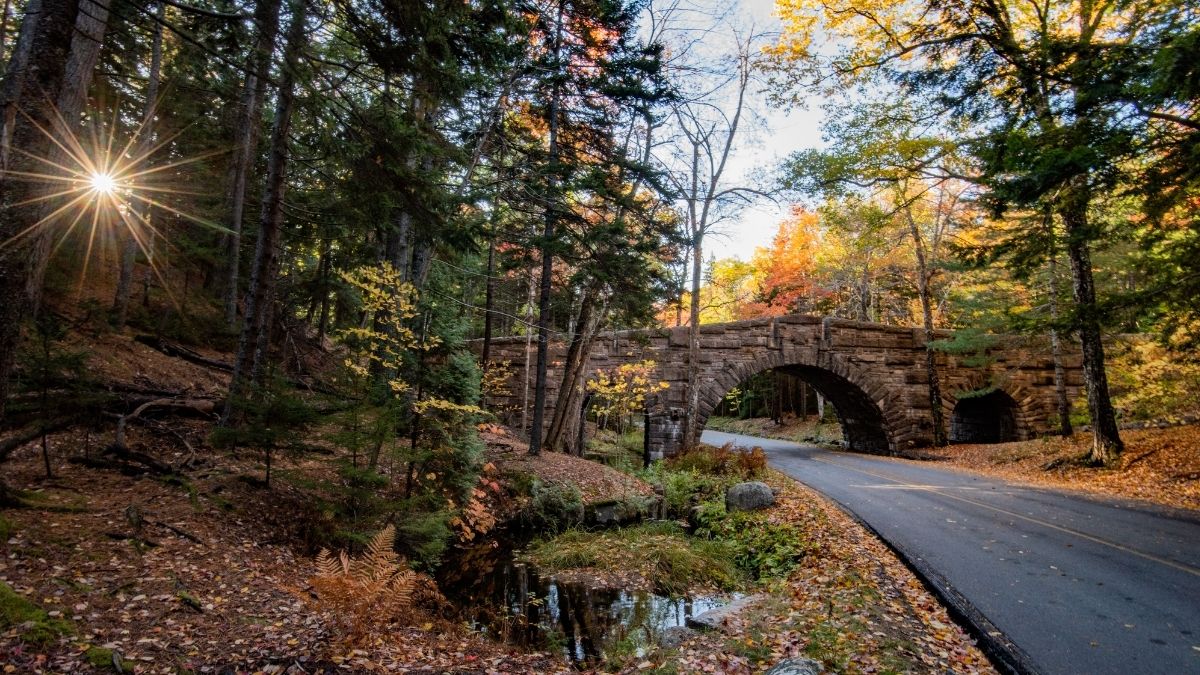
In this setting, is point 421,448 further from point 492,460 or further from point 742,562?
point 742,562

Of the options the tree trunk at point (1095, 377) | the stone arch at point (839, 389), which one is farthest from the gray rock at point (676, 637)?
the stone arch at point (839, 389)

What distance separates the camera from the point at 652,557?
26.8 feet

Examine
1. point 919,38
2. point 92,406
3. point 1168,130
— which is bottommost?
point 92,406

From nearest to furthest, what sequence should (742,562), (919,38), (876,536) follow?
(876,536) < (742,562) < (919,38)

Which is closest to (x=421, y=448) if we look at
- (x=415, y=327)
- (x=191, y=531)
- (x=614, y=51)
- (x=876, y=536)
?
(x=415, y=327)

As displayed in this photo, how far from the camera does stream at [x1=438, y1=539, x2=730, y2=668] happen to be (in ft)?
18.2

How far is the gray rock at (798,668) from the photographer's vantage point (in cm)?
366

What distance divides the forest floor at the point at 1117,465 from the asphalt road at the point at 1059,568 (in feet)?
3.76

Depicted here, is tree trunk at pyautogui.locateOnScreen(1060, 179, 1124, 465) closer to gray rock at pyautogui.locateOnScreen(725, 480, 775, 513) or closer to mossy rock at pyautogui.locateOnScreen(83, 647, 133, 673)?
gray rock at pyautogui.locateOnScreen(725, 480, 775, 513)

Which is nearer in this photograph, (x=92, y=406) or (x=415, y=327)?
(x=92, y=406)

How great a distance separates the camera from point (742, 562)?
26.1 feet

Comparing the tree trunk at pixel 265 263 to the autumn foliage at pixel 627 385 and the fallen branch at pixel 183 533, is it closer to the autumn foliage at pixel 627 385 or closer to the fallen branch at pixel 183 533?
the fallen branch at pixel 183 533

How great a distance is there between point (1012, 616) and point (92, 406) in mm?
8916

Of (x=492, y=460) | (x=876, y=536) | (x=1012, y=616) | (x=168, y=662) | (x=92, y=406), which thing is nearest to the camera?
(x=168, y=662)
